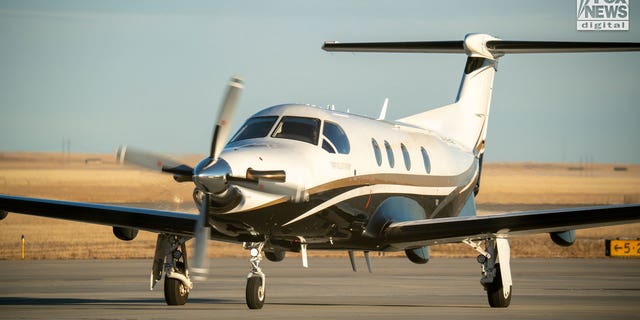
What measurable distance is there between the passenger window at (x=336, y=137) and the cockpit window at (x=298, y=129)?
218 millimetres

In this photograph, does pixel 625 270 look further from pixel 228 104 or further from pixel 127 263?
pixel 228 104

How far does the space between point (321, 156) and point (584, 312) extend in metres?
5.65

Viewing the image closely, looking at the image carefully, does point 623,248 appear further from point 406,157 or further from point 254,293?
point 254,293

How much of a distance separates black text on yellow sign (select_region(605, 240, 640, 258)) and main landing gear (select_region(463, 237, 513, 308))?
24.0 meters

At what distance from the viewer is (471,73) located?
3228 centimetres

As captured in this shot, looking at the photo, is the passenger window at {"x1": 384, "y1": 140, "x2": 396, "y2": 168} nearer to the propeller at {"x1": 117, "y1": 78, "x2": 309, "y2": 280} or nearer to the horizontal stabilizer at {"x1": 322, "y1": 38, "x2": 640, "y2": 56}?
the propeller at {"x1": 117, "y1": 78, "x2": 309, "y2": 280}

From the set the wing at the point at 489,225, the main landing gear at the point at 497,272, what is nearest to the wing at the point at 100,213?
the wing at the point at 489,225

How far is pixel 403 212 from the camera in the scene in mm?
24750

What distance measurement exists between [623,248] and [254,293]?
94.5 feet

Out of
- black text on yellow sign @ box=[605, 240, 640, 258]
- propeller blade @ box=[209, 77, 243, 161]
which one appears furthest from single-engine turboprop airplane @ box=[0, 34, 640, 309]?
black text on yellow sign @ box=[605, 240, 640, 258]

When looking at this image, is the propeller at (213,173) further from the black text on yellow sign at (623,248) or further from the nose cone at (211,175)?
the black text on yellow sign at (623,248)

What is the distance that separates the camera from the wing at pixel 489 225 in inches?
914

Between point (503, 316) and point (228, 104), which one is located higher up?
point (228, 104)

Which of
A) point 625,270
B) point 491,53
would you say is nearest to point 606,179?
point 625,270
